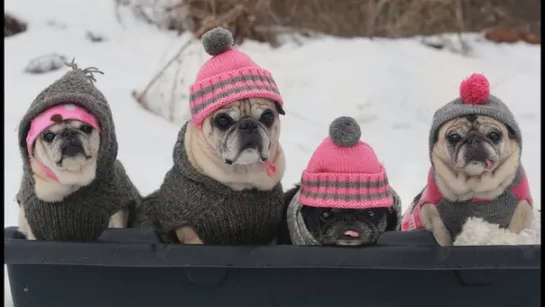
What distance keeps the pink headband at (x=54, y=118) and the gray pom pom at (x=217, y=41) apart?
0.30 meters

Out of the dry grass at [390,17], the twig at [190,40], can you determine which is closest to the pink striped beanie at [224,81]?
the twig at [190,40]

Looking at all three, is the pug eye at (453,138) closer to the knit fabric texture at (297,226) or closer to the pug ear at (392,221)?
the pug ear at (392,221)

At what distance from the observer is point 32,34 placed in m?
3.63

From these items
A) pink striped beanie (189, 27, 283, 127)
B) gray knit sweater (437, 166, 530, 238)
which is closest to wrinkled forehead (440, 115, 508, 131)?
gray knit sweater (437, 166, 530, 238)

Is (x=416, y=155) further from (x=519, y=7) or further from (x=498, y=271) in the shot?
(x=519, y=7)

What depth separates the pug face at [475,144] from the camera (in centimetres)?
151

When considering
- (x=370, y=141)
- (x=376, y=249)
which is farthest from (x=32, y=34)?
(x=376, y=249)

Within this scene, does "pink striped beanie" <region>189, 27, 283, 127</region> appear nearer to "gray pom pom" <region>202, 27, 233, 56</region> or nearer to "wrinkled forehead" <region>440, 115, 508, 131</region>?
"gray pom pom" <region>202, 27, 233, 56</region>

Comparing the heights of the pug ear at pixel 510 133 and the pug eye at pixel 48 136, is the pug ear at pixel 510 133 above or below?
below

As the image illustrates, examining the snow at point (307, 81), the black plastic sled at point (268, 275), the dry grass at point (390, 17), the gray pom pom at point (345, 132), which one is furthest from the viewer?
the dry grass at point (390, 17)

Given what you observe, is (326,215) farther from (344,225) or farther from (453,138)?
(453,138)

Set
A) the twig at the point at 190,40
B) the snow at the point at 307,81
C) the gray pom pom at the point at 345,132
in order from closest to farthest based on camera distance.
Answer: the gray pom pom at the point at 345,132 → the snow at the point at 307,81 → the twig at the point at 190,40

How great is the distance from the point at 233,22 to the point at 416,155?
4.24ft

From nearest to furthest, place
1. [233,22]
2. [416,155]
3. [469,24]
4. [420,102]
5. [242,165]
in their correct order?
[242,165] < [416,155] < [420,102] < [233,22] < [469,24]
